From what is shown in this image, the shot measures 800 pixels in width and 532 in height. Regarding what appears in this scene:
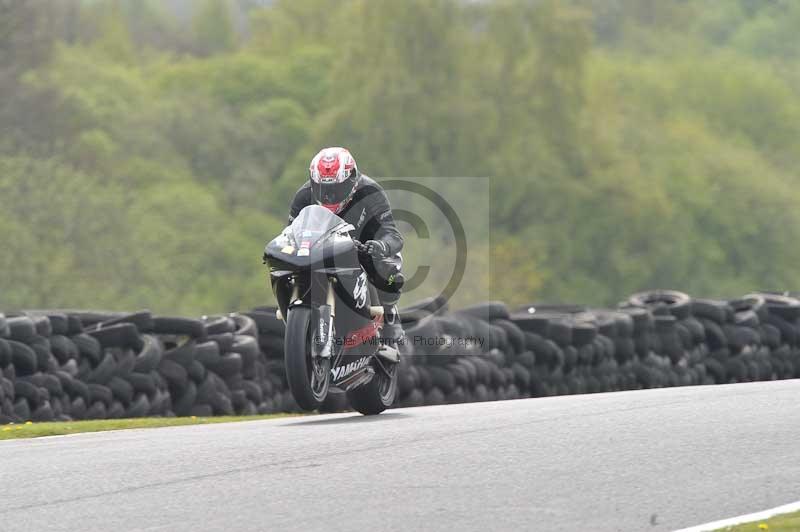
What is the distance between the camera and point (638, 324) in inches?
695

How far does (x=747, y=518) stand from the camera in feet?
20.8

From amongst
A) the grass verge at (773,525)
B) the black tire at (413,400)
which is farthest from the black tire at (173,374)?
the grass verge at (773,525)

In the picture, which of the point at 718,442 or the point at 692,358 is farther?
the point at 692,358

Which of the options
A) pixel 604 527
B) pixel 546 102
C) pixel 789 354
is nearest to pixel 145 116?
pixel 546 102

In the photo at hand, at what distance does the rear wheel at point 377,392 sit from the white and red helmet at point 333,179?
55.5 inches

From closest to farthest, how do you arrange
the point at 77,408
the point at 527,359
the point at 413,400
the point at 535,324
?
the point at 77,408 < the point at 413,400 < the point at 527,359 < the point at 535,324

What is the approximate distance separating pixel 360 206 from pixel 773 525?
545cm

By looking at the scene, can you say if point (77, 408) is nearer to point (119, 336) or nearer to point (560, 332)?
point (119, 336)

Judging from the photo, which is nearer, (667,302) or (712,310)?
(712,310)

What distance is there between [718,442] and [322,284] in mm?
3285

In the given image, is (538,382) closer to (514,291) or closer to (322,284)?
(322,284)

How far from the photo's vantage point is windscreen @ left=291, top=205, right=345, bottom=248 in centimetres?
1037

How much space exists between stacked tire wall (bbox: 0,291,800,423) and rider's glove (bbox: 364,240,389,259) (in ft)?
12.0

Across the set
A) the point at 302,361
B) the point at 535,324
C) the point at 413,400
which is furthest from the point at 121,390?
the point at 535,324
